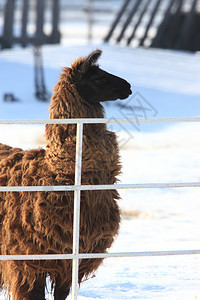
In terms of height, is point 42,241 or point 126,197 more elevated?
point 42,241

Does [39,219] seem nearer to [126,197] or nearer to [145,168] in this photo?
[126,197]

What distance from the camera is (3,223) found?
3.40 meters

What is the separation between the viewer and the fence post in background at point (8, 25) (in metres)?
16.0

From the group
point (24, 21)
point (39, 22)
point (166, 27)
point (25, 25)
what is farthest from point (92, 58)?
point (166, 27)

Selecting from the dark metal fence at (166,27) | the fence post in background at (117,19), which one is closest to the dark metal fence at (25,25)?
the fence post in background at (117,19)

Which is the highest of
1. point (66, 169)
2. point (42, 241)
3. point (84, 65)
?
point (84, 65)

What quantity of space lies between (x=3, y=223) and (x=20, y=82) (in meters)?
11.2

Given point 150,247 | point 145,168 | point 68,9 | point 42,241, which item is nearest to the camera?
point 42,241

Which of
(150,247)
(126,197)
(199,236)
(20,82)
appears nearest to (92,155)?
(150,247)

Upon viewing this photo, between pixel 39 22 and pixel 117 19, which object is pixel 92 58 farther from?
pixel 117 19

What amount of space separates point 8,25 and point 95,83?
13206 millimetres

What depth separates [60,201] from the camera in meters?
3.29

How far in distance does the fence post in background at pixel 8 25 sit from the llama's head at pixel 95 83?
1291 cm

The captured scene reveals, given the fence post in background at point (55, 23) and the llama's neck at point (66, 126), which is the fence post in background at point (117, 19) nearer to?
the fence post in background at point (55, 23)
